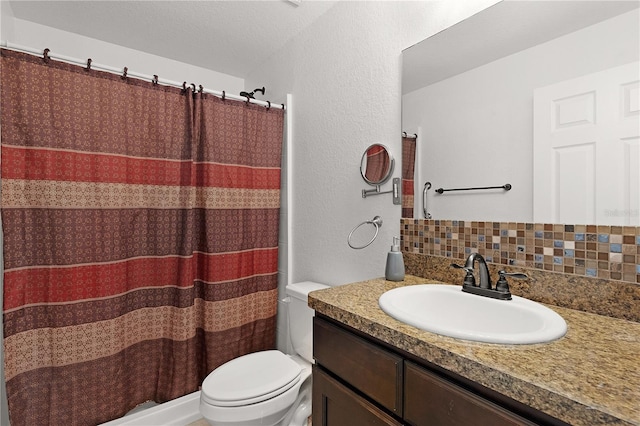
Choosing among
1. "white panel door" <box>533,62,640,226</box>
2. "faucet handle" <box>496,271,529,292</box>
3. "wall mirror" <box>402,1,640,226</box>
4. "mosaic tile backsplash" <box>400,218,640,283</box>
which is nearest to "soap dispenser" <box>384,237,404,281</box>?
"mosaic tile backsplash" <box>400,218,640,283</box>

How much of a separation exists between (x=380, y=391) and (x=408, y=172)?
0.88 m

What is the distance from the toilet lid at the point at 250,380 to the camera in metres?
1.26

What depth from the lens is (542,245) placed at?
3.21 feet

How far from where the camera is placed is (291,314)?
1762 mm

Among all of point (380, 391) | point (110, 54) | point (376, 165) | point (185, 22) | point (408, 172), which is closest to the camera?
point (380, 391)

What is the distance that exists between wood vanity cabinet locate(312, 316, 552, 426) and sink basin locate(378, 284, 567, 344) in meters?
0.10

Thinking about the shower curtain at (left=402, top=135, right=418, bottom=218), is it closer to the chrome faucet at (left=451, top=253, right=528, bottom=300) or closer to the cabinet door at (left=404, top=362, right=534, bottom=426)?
the chrome faucet at (left=451, top=253, right=528, bottom=300)

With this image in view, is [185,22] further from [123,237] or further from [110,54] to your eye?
[123,237]

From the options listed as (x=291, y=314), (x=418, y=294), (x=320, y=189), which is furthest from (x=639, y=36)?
(x=291, y=314)

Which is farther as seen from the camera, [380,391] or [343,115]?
[343,115]

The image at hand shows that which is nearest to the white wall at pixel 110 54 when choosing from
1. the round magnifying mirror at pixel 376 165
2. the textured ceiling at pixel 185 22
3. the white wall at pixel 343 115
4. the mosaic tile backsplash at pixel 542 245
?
the textured ceiling at pixel 185 22

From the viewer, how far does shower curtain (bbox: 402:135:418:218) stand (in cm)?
135

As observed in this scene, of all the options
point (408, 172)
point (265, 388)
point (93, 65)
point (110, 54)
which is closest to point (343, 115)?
point (408, 172)

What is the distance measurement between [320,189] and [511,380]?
143cm
